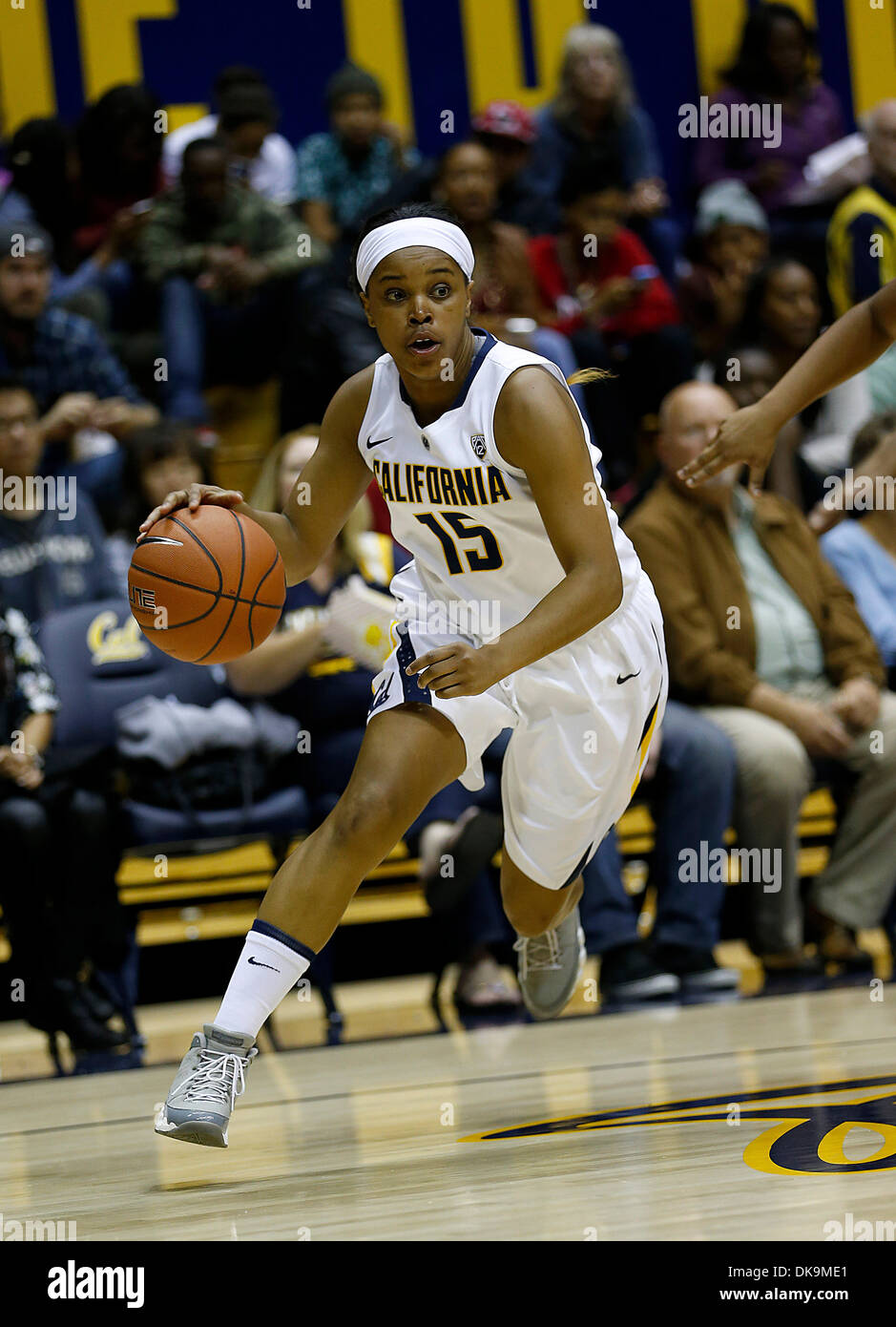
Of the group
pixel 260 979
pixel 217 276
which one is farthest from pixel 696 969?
pixel 217 276

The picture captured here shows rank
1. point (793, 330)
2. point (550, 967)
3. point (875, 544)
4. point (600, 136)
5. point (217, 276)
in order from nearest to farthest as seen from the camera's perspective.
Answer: point (550, 967) → point (875, 544) → point (217, 276) → point (793, 330) → point (600, 136)

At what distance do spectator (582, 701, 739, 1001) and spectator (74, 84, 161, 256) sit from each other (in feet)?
12.2

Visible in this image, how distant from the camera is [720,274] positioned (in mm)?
8070

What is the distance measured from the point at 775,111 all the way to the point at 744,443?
598cm

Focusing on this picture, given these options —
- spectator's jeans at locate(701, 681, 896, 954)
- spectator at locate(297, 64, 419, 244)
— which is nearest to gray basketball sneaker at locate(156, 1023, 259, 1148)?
spectator's jeans at locate(701, 681, 896, 954)

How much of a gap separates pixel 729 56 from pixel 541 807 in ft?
24.4

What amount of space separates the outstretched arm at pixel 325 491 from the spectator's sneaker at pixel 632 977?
6.87 ft

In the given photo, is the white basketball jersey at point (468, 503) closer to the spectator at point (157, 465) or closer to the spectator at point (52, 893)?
the spectator at point (52, 893)

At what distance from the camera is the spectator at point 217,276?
24.2 ft

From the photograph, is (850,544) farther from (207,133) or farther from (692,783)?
(207,133)

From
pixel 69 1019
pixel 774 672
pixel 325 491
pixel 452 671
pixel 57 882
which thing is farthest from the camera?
pixel 774 672

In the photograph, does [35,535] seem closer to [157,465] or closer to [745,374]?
[157,465]

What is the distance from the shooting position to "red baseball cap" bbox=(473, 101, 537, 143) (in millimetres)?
7914

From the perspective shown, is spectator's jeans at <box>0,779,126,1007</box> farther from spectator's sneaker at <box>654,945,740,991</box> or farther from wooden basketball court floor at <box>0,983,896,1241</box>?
spectator's sneaker at <box>654,945,740,991</box>
